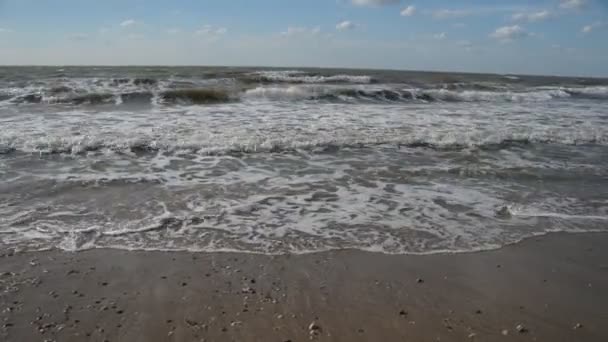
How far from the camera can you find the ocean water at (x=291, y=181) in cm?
501

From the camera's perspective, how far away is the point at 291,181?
7.15m

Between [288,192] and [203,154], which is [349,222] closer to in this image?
[288,192]

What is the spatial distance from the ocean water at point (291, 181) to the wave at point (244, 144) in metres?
0.04

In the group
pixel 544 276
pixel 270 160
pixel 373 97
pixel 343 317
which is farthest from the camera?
pixel 373 97

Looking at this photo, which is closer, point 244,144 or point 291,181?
point 291,181

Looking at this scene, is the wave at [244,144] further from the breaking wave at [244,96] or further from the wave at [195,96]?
the wave at [195,96]

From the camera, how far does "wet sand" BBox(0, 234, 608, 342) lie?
320 cm

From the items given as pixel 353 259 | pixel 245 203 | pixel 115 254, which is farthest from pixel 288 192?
pixel 115 254

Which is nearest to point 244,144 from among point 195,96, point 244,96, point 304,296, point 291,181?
point 291,181

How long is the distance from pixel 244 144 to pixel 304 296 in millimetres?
6127

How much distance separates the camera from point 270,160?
28.0 ft

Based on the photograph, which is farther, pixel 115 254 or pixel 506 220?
pixel 506 220

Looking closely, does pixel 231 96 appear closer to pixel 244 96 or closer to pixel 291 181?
pixel 244 96

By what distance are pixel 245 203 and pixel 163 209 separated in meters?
1.07
